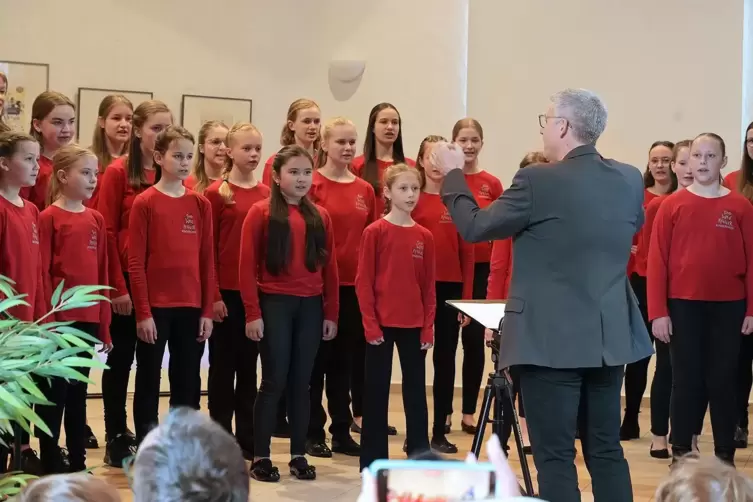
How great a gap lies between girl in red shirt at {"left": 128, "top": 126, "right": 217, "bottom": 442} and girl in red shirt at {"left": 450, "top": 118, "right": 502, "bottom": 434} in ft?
4.84

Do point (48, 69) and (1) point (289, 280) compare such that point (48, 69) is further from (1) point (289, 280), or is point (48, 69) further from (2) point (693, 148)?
(2) point (693, 148)

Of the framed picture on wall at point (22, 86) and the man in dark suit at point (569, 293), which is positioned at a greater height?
the framed picture on wall at point (22, 86)

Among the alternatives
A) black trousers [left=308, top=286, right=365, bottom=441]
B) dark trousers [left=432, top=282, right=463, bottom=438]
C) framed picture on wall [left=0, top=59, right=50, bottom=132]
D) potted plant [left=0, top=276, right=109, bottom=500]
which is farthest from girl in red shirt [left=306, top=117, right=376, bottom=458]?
potted plant [left=0, top=276, right=109, bottom=500]

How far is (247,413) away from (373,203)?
1149mm

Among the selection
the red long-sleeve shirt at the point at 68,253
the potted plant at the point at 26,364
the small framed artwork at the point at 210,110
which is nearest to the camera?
the potted plant at the point at 26,364

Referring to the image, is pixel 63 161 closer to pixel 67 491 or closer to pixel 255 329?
pixel 255 329

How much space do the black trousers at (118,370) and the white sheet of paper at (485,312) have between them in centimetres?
157

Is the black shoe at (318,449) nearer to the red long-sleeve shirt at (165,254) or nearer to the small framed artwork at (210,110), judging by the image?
the red long-sleeve shirt at (165,254)

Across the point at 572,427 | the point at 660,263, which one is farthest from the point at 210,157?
the point at 572,427

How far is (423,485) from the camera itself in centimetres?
108

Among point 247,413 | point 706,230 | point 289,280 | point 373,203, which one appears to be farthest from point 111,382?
point 706,230

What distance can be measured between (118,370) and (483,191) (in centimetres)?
203

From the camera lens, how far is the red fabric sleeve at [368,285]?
4121mm

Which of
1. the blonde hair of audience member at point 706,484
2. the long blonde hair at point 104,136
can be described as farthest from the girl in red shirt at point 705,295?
the blonde hair of audience member at point 706,484
